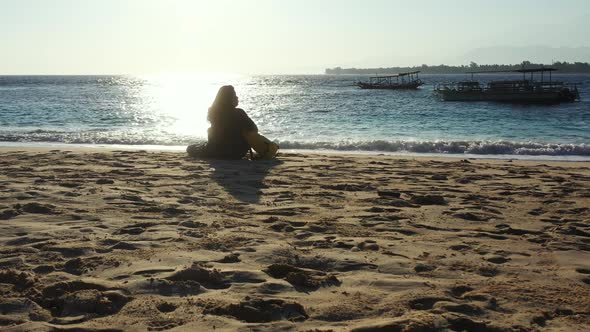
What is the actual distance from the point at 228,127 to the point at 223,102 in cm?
47

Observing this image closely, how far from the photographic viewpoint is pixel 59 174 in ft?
26.7

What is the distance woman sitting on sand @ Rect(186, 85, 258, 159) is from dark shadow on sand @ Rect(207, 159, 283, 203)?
0.38 meters

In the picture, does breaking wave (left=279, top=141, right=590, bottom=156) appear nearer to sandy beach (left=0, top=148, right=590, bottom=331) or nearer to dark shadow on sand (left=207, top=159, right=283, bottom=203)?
dark shadow on sand (left=207, top=159, right=283, bottom=203)

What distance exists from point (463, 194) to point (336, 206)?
6.02ft

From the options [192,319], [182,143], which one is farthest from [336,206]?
[182,143]

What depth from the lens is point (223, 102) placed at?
10.2 m

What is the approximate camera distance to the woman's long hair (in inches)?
399

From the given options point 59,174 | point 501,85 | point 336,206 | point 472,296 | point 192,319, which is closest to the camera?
point 192,319

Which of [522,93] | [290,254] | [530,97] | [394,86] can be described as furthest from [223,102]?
[394,86]

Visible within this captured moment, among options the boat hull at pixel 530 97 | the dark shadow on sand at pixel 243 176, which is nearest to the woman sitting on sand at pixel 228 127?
the dark shadow on sand at pixel 243 176

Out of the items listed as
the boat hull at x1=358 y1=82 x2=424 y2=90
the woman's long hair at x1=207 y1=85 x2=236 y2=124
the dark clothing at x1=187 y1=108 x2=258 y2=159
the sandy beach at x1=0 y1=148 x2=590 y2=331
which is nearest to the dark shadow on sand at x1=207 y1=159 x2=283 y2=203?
the sandy beach at x1=0 y1=148 x2=590 y2=331

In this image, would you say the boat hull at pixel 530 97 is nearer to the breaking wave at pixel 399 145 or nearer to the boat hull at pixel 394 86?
the breaking wave at pixel 399 145

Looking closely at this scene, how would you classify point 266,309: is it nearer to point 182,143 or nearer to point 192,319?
point 192,319

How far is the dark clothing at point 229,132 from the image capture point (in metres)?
10.2
